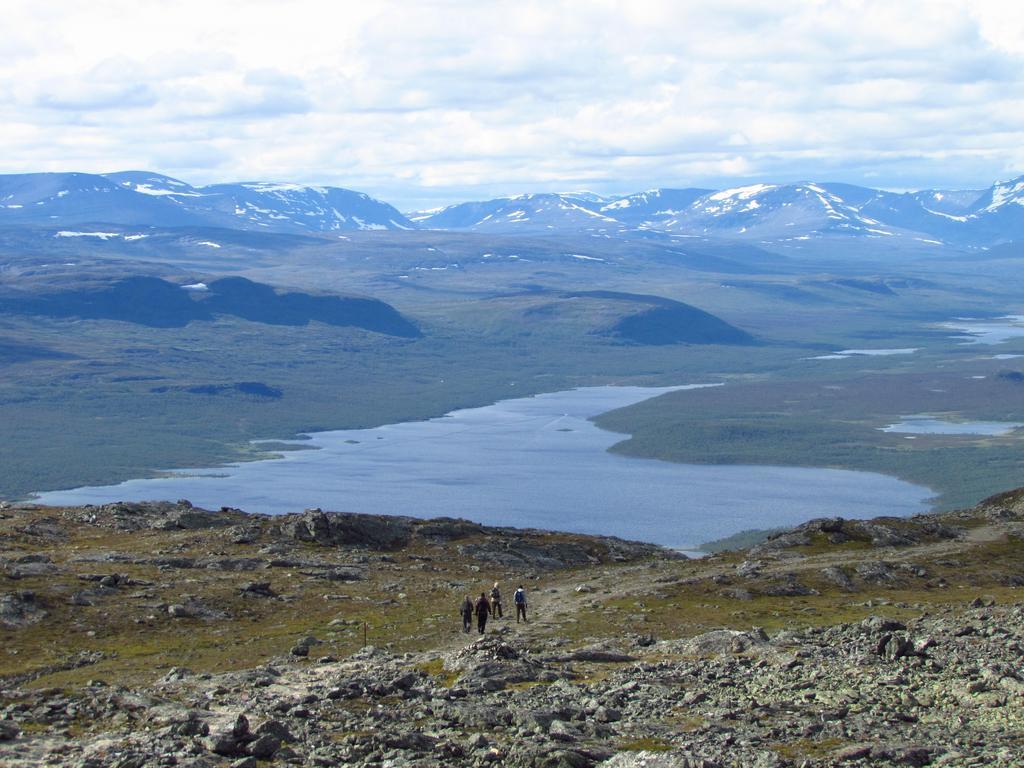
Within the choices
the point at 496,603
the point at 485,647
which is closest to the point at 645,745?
the point at 485,647

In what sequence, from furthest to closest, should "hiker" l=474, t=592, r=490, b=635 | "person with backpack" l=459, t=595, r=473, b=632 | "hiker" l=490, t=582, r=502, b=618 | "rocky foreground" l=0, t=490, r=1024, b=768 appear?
"hiker" l=490, t=582, r=502, b=618 < "person with backpack" l=459, t=595, r=473, b=632 < "hiker" l=474, t=592, r=490, b=635 < "rocky foreground" l=0, t=490, r=1024, b=768

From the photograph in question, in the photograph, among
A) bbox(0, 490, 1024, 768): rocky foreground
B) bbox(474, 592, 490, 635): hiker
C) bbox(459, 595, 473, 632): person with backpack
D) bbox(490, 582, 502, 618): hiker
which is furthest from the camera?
bbox(490, 582, 502, 618): hiker

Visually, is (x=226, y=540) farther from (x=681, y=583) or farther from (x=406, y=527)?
(x=681, y=583)

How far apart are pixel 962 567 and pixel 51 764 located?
47.6 meters

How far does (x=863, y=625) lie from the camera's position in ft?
136

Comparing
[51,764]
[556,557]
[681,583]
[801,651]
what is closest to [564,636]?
[801,651]

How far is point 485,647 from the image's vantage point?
38.3 m

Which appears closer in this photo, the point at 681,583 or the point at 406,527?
the point at 681,583

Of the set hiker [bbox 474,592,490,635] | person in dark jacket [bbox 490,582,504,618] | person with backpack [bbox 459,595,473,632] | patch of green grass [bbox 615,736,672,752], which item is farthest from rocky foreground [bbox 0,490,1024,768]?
hiker [bbox 474,592,490,635]

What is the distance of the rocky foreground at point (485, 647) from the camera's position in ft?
92.5

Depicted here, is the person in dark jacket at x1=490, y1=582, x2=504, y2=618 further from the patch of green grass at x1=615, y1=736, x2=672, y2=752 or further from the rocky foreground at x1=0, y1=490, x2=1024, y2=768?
the patch of green grass at x1=615, y1=736, x2=672, y2=752

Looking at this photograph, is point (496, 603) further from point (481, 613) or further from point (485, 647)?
point (485, 647)

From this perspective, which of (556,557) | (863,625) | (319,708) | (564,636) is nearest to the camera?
(319,708)

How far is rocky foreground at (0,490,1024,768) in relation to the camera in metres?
28.2
